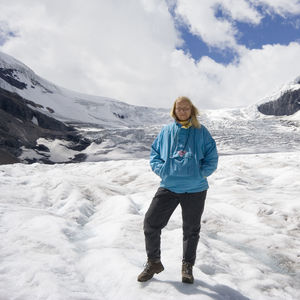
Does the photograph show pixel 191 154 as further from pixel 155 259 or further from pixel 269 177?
pixel 269 177

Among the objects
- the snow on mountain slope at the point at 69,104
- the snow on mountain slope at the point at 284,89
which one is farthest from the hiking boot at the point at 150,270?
the snow on mountain slope at the point at 284,89

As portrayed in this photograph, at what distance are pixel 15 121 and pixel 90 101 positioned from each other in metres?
85.8

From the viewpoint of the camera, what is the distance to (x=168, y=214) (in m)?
3.54

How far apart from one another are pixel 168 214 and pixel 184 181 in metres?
0.48

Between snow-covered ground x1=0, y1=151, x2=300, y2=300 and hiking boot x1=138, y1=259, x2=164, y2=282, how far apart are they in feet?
0.25

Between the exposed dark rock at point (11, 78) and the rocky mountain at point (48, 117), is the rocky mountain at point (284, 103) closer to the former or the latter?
the rocky mountain at point (48, 117)

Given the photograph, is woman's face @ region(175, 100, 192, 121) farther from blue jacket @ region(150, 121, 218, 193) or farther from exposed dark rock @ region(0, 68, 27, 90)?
exposed dark rock @ region(0, 68, 27, 90)

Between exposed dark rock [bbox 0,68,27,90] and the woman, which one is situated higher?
exposed dark rock [bbox 0,68,27,90]

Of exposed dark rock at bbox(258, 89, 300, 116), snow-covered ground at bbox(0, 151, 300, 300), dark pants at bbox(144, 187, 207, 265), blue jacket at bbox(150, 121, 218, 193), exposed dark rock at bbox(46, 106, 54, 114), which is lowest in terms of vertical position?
snow-covered ground at bbox(0, 151, 300, 300)

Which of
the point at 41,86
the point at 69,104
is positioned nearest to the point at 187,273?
the point at 69,104

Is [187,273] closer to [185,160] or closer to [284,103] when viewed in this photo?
[185,160]

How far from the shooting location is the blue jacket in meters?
3.39

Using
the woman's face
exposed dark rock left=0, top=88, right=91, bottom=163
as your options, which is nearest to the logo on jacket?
the woman's face

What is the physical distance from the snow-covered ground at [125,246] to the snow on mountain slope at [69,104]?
102079 mm
